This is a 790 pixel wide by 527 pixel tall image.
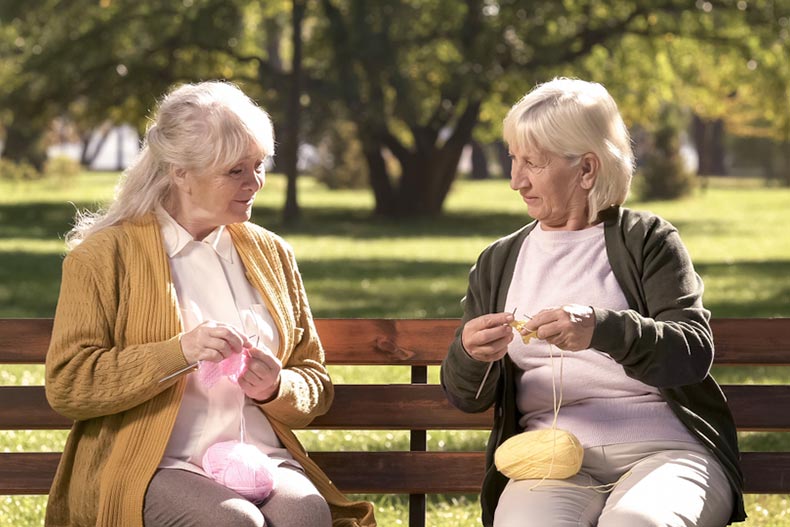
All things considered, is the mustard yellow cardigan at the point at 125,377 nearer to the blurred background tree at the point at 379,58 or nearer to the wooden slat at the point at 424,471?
the wooden slat at the point at 424,471

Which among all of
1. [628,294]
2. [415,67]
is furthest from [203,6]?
[628,294]

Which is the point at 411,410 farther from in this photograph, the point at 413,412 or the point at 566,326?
the point at 566,326

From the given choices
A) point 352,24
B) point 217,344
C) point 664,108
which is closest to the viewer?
point 217,344

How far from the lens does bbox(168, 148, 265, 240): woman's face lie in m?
3.94

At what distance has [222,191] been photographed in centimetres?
395

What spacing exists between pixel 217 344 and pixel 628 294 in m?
1.17

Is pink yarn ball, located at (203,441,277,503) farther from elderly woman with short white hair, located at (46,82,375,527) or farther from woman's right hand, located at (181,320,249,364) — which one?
woman's right hand, located at (181,320,249,364)

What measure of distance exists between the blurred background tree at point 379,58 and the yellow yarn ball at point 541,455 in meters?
22.3

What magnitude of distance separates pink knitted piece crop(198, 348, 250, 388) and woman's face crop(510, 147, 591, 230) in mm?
919

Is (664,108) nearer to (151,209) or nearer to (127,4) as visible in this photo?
(127,4)

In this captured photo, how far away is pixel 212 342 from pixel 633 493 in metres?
1.16

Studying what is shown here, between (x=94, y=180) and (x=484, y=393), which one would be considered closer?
(x=484, y=393)

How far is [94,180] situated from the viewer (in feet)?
151

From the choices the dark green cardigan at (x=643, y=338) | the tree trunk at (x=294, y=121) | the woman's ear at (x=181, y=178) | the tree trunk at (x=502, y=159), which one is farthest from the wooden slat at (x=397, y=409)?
the tree trunk at (x=502, y=159)
